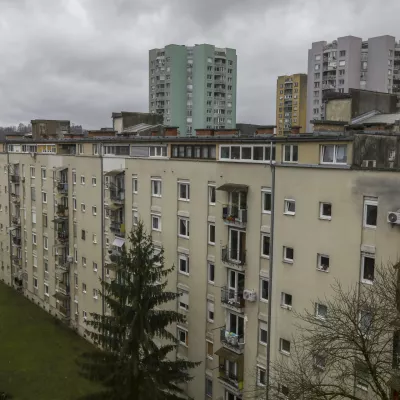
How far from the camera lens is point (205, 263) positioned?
1051 inches

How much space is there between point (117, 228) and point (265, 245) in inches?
551

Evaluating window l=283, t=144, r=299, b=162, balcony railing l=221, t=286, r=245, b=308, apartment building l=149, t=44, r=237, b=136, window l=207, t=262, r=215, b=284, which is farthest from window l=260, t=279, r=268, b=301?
apartment building l=149, t=44, r=237, b=136

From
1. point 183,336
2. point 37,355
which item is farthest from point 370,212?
point 37,355

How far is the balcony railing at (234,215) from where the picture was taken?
23.8 metres

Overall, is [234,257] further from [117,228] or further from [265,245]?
[117,228]

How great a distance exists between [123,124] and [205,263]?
17.9m

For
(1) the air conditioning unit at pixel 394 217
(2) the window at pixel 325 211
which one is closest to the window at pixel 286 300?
(2) the window at pixel 325 211

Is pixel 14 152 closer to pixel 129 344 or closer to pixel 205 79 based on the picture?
pixel 129 344

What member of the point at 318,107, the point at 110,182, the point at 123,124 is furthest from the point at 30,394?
the point at 318,107

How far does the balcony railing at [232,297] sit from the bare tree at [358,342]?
3.67 m

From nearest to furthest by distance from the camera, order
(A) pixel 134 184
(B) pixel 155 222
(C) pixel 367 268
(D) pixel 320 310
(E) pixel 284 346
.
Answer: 1. (C) pixel 367 268
2. (D) pixel 320 310
3. (E) pixel 284 346
4. (B) pixel 155 222
5. (A) pixel 134 184

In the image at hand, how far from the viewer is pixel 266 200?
23.0 m

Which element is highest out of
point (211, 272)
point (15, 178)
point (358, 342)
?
point (15, 178)

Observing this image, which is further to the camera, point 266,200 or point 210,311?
point 210,311
